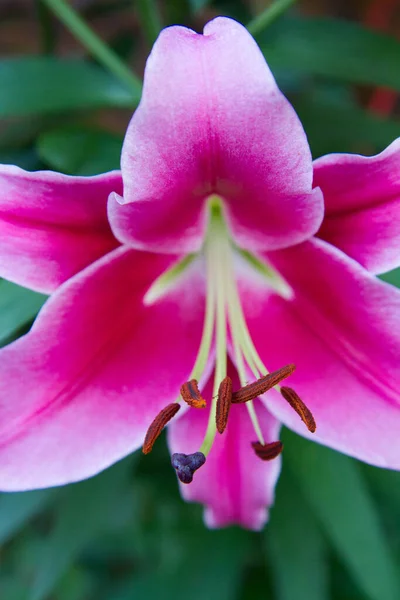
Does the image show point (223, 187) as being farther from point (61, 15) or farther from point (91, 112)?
point (91, 112)

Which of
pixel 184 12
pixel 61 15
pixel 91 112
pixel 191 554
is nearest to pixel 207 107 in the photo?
pixel 61 15

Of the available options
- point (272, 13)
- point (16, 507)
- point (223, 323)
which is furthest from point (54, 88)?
point (16, 507)

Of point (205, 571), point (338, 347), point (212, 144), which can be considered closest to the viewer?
point (212, 144)

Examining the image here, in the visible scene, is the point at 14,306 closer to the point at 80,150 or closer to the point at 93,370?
the point at 93,370

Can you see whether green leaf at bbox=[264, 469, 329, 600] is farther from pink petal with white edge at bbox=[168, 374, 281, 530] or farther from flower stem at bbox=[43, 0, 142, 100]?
flower stem at bbox=[43, 0, 142, 100]

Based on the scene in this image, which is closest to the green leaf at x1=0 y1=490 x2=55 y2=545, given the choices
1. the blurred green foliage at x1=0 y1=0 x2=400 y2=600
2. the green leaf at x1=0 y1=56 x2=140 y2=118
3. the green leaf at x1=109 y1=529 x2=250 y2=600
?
the blurred green foliage at x1=0 y1=0 x2=400 y2=600

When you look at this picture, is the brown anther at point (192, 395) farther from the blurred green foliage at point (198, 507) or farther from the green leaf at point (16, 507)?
the green leaf at point (16, 507)
